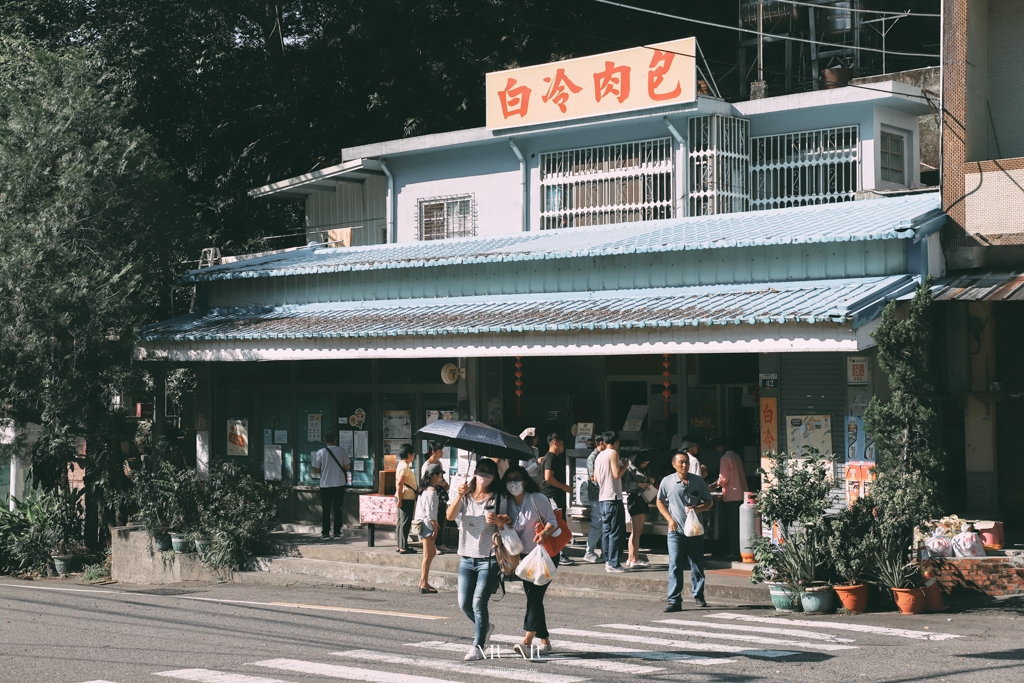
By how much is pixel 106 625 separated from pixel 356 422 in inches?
311

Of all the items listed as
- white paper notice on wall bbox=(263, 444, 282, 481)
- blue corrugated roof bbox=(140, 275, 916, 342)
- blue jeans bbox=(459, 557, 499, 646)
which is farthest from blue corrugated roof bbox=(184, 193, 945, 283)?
blue jeans bbox=(459, 557, 499, 646)

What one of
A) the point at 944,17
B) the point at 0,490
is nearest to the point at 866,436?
the point at 944,17

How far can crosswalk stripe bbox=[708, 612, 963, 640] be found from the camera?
11664 mm

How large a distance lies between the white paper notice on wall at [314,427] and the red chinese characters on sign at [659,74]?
8272 millimetres

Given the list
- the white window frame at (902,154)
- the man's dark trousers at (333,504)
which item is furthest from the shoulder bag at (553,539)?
the white window frame at (902,154)

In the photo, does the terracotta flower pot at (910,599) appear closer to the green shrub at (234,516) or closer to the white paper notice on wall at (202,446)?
the green shrub at (234,516)

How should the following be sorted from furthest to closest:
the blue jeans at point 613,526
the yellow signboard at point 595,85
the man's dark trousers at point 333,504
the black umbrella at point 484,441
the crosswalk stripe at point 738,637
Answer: the yellow signboard at point 595,85 → the man's dark trousers at point 333,504 → the blue jeans at point 613,526 → the black umbrella at point 484,441 → the crosswalk stripe at point 738,637

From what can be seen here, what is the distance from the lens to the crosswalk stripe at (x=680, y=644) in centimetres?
1079

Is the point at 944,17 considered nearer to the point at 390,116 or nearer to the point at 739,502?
the point at 739,502

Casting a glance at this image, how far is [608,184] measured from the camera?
73.9ft

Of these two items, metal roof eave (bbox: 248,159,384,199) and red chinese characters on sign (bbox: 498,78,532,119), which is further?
metal roof eave (bbox: 248,159,384,199)

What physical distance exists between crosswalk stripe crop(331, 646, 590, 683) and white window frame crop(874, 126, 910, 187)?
1321cm

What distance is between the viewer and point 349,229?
1105 inches

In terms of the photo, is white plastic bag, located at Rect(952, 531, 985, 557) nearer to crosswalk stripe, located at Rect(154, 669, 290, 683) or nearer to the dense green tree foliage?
the dense green tree foliage
